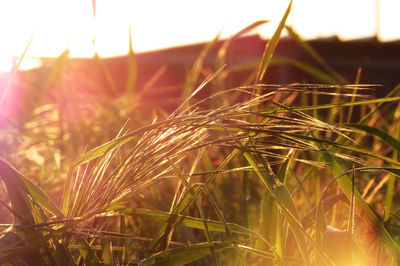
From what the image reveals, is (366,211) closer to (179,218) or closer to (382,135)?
(382,135)

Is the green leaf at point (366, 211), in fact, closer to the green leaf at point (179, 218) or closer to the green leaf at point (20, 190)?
the green leaf at point (179, 218)

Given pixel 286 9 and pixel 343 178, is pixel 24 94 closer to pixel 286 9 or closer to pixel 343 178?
pixel 286 9

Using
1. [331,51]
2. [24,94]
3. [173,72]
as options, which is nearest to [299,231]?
[24,94]

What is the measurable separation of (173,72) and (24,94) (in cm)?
695

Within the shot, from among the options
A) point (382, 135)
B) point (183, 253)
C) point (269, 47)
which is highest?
point (269, 47)

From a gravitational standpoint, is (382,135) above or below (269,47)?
below

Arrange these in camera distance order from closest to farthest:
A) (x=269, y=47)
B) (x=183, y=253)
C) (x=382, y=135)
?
1. (x=183, y=253)
2. (x=382, y=135)
3. (x=269, y=47)

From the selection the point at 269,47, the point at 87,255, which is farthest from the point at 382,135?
the point at 87,255

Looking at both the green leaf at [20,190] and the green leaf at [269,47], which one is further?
the green leaf at [269,47]

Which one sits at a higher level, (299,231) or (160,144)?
(160,144)

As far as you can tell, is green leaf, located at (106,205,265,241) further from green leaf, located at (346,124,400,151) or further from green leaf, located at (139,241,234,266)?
green leaf, located at (346,124,400,151)

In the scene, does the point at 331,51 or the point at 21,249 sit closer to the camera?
the point at 21,249

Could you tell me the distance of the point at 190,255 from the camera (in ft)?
2.09

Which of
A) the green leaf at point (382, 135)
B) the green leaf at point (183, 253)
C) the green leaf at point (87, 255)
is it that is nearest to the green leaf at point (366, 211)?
the green leaf at point (382, 135)
